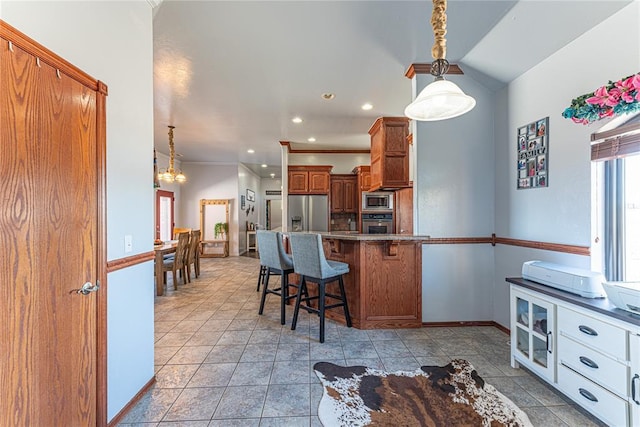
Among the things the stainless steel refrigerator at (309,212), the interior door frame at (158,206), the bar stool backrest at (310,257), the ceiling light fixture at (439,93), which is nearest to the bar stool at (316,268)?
the bar stool backrest at (310,257)

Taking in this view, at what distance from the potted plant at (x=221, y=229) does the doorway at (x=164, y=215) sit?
1129 mm

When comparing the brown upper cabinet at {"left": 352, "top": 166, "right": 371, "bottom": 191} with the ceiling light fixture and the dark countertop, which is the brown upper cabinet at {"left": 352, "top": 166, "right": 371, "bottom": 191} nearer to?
the ceiling light fixture

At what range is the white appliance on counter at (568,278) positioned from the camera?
5.62 feet

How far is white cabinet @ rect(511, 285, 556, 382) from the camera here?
189 centimetres

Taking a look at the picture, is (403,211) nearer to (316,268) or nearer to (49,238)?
(316,268)

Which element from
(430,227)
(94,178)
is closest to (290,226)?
(430,227)

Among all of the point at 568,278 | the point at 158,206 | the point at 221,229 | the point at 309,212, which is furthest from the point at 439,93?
the point at 221,229

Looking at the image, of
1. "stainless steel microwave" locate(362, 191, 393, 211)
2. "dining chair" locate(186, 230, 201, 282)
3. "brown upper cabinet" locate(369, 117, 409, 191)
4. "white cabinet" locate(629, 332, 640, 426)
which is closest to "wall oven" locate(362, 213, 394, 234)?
"stainless steel microwave" locate(362, 191, 393, 211)

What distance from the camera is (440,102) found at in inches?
77.9

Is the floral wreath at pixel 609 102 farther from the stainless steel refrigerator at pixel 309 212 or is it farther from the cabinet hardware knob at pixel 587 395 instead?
the stainless steel refrigerator at pixel 309 212

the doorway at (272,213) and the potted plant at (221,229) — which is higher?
the doorway at (272,213)

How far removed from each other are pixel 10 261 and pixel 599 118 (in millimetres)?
3372

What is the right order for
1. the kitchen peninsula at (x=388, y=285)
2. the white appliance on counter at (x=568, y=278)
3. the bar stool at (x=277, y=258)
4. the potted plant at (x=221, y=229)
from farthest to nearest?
the potted plant at (x=221, y=229), the bar stool at (x=277, y=258), the kitchen peninsula at (x=388, y=285), the white appliance on counter at (x=568, y=278)

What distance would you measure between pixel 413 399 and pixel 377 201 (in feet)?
14.2
